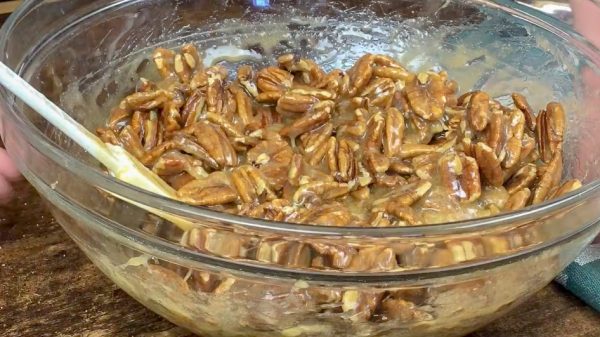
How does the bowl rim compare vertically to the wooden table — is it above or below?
above

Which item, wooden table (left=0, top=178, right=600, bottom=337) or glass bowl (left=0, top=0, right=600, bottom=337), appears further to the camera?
wooden table (left=0, top=178, right=600, bottom=337)

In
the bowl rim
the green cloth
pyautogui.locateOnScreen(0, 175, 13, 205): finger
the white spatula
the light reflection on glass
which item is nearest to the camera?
the bowl rim

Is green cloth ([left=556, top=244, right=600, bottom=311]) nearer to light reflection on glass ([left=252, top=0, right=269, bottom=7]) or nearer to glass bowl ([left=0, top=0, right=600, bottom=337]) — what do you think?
glass bowl ([left=0, top=0, right=600, bottom=337])

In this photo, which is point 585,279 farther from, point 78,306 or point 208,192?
point 78,306

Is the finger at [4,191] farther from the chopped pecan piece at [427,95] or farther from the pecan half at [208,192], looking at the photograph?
the chopped pecan piece at [427,95]

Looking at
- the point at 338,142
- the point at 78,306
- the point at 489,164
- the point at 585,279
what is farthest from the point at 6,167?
the point at 585,279

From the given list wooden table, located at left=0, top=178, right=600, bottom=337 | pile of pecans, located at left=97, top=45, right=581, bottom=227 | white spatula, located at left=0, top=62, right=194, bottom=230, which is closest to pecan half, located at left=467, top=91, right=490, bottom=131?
pile of pecans, located at left=97, top=45, right=581, bottom=227

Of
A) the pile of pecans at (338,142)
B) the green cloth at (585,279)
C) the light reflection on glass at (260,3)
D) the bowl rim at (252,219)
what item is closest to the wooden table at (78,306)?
the green cloth at (585,279)

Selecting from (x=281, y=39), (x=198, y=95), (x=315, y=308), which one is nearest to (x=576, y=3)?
(x=281, y=39)
